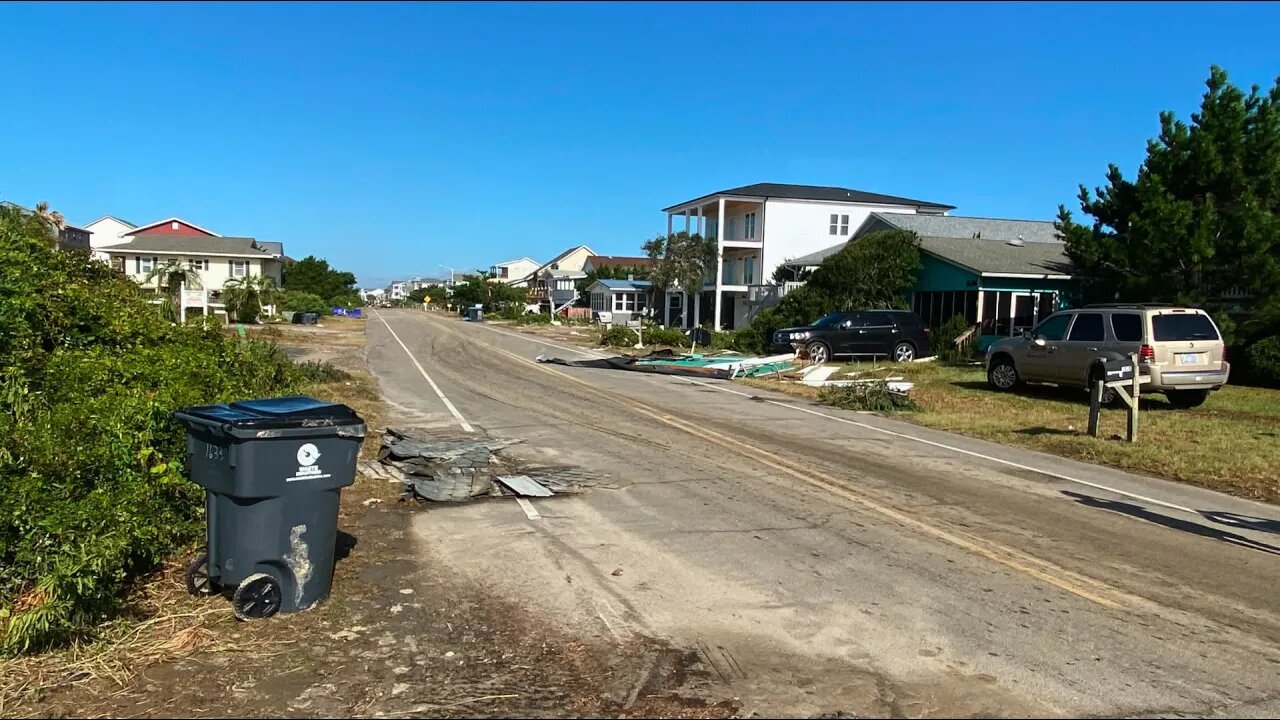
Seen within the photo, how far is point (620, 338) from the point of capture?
3891 cm

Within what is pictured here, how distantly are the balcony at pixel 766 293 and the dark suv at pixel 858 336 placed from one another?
17.7 meters

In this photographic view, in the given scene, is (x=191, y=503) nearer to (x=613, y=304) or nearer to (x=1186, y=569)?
(x=1186, y=569)

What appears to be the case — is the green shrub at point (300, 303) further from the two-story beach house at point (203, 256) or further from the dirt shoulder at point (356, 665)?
the dirt shoulder at point (356, 665)

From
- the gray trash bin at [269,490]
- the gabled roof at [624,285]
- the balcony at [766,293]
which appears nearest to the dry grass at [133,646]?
the gray trash bin at [269,490]

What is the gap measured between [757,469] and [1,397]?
7007mm

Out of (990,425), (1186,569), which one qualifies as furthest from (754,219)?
(1186,569)

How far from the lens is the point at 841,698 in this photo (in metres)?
4.19

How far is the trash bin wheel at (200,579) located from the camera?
546cm

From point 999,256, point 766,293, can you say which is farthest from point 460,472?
point 766,293

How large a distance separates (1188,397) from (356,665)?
1610 centimetres

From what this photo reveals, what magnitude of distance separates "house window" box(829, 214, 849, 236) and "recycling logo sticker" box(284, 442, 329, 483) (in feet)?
157

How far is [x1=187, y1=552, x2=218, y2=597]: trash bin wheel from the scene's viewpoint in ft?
17.9

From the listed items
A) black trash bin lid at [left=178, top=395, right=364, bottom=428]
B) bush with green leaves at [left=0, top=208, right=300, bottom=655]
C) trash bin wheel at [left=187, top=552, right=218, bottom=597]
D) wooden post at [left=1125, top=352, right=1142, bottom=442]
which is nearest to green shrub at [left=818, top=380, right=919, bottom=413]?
wooden post at [left=1125, top=352, right=1142, bottom=442]

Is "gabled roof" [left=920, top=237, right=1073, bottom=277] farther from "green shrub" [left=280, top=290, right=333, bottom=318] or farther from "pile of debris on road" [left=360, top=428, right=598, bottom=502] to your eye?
"green shrub" [left=280, top=290, right=333, bottom=318]
